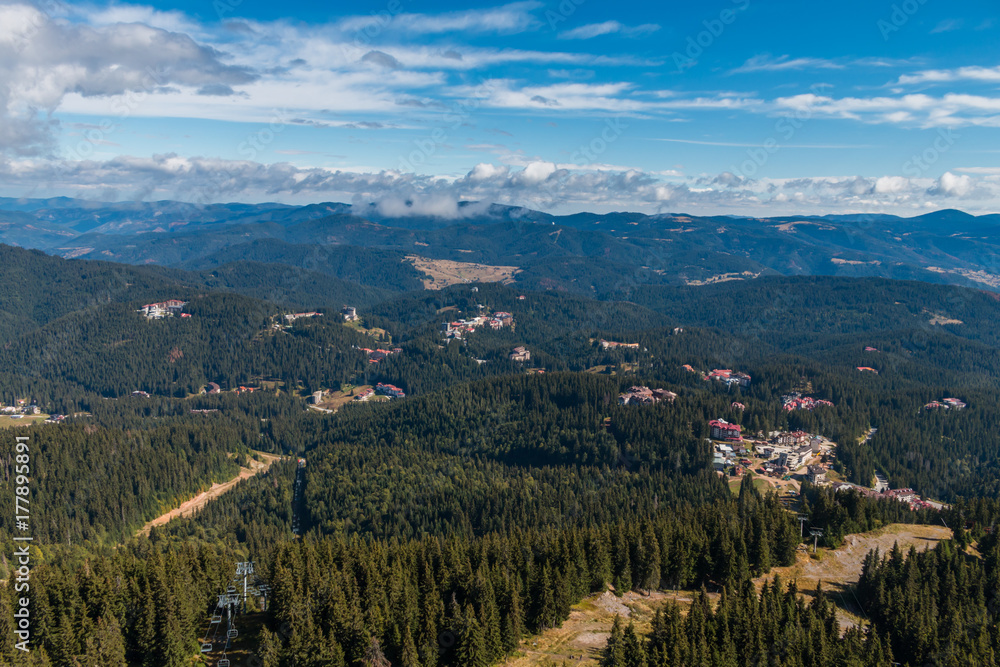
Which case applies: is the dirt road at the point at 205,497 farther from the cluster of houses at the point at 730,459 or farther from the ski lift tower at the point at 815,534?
the ski lift tower at the point at 815,534

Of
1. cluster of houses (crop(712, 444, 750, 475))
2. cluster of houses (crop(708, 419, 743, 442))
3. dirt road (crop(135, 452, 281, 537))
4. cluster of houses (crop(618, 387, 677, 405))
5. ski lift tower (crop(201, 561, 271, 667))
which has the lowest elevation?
dirt road (crop(135, 452, 281, 537))

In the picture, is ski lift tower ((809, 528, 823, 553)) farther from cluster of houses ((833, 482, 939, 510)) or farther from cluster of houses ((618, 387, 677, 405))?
cluster of houses ((618, 387, 677, 405))

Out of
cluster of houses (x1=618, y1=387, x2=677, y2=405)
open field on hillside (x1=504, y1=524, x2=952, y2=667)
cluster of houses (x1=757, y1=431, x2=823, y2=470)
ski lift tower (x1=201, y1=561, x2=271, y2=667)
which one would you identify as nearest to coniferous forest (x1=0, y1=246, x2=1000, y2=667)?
ski lift tower (x1=201, y1=561, x2=271, y2=667)

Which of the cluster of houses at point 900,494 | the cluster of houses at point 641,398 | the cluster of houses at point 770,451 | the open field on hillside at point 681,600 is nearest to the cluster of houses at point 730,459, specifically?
the cluster of houses at point 770,451

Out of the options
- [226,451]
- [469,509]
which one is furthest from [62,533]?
[469,509]

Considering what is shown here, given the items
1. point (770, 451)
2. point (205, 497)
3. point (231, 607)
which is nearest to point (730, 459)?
point (770, 451)

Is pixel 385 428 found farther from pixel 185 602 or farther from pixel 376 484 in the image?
pixel 185 602

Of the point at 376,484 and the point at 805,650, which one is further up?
the point at 805,650

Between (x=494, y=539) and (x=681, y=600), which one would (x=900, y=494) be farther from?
(x=494, y=539)
